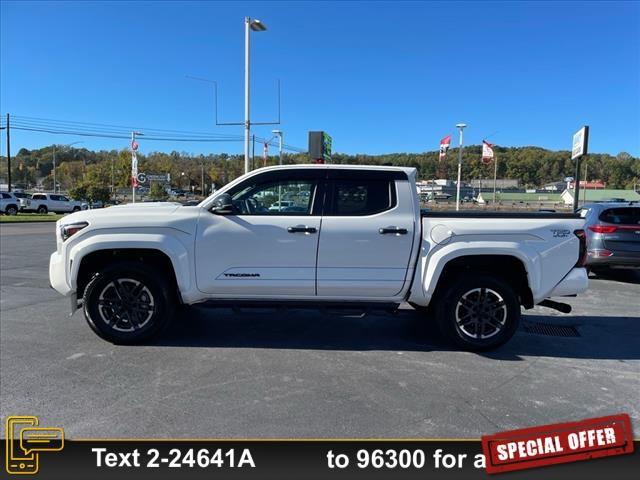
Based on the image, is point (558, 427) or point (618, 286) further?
point (618, 286)

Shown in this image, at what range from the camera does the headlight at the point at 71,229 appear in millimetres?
4809

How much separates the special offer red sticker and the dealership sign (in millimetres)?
10764

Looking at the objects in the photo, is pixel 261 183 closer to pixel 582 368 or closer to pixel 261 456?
pixel 261 456

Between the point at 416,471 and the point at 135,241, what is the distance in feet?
11.3

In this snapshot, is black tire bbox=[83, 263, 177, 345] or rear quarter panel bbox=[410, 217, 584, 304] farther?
black tire bbox=[83, 263, 177, 345]

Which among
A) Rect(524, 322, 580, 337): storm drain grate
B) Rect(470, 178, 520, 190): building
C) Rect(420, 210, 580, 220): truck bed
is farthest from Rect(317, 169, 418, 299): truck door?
Rect(470, 178, 520, 190): building

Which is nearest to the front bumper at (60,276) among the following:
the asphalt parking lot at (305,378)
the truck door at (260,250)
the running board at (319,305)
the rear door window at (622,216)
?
the asphalt parking lot at (305,378)

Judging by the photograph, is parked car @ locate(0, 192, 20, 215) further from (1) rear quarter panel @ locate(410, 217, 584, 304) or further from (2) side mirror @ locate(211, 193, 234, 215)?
(1) rear quarter panel @ locate(410, 217, 584, 304)

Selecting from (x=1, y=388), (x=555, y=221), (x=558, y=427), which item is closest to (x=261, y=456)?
(x=558, y=427)

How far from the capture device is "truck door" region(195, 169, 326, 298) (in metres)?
4.71

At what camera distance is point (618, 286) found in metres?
9.09

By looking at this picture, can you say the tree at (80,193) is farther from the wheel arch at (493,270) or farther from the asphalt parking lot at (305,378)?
the wheel arch at (493,270)

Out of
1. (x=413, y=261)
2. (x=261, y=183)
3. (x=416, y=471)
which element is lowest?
(x=416, y=471)

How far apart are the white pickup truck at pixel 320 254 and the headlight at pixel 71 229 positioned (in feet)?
0.03
